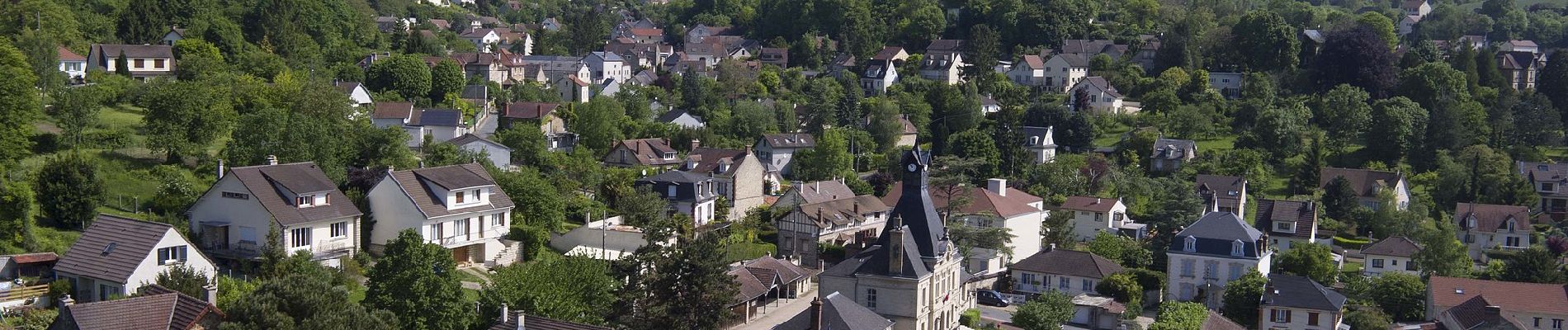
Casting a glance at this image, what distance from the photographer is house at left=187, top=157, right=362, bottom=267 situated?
32.7 meters

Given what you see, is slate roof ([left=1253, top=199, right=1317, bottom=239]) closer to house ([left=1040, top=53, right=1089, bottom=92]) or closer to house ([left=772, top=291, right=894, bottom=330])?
house ([left=772, top=291, right=894, bottom=330])

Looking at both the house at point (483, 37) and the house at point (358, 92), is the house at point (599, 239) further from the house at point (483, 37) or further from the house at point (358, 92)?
the house at point (483, 37)

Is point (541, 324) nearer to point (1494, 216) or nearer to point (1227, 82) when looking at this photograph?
point (1494, 216)

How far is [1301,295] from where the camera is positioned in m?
39.7

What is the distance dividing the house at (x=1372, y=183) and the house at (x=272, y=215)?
40.2m

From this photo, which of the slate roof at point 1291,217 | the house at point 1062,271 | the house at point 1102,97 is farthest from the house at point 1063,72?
the house at point 1062,271

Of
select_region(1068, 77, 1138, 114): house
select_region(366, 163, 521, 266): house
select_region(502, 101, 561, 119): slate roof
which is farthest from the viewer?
select_region(1068, 77, 1138, 114): house

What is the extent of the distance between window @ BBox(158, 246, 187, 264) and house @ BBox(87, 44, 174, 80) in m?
23.6

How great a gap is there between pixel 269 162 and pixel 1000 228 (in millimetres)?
22080

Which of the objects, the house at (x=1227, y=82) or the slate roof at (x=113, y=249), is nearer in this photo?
the slate roof at (x=113, y=249)

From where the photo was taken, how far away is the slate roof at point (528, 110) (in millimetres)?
58250

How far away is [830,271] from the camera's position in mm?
34188

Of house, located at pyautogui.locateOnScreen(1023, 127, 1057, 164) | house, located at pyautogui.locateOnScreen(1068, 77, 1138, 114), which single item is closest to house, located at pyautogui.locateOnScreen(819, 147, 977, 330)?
house, located at pyautogui.locateOnScreen(1023, 127, 1057, 164)

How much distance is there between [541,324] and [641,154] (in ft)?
99.8
